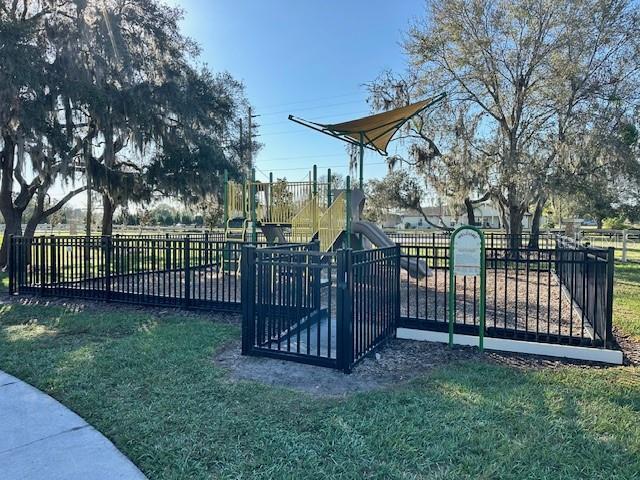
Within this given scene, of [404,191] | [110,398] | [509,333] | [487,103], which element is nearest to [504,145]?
[487,103]

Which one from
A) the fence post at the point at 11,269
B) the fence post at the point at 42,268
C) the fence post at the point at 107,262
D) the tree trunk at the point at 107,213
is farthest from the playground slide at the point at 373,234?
the tree trunk at the point at 107,213

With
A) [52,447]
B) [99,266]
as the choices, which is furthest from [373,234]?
[52,447]

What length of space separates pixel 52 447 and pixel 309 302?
286 cm

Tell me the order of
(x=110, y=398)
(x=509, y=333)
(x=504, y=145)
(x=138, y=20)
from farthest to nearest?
1. (x=504, y=145)
2. (x=138, y=20)
3. (x=509, y=333)
4. (x=110, y=398)

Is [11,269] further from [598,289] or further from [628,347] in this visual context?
[628,347]

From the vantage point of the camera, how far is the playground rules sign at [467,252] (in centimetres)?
501

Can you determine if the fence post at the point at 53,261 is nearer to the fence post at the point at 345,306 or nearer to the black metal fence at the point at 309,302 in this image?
the black metal fence at the point at 309,302

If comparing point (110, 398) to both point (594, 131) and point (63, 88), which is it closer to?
point (63, 88)

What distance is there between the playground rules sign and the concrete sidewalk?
3.78m

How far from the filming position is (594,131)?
14164 mm

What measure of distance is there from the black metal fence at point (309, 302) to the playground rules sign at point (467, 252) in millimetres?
773

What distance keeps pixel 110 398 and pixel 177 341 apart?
1726mm

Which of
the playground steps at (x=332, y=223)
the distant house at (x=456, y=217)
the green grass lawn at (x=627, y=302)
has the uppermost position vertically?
the distant house at (x=456, y=217)

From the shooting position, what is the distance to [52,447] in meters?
2.89
